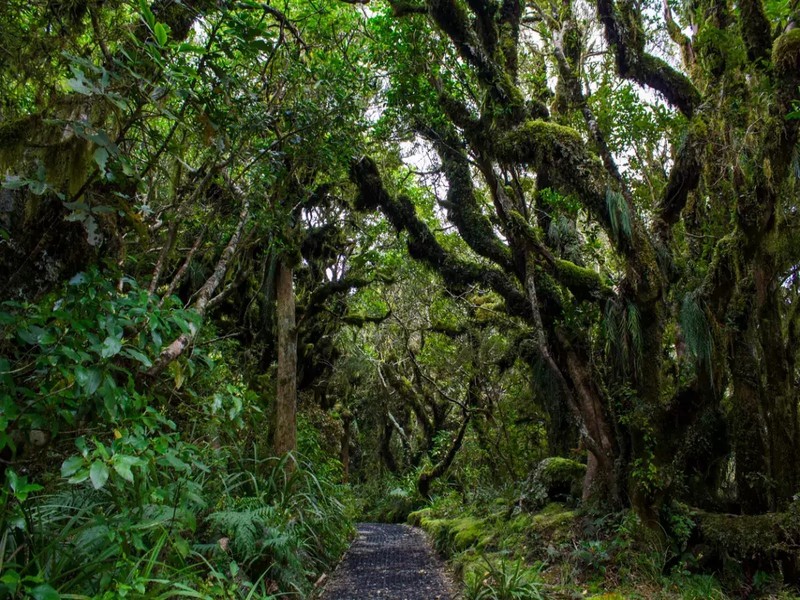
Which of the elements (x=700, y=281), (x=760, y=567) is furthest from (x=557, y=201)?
(x=760, y=567)

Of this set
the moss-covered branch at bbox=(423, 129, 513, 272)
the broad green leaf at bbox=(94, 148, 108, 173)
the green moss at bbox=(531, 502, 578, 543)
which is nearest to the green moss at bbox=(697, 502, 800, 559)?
the green moss at bbox=(531, 502, 578, 543)

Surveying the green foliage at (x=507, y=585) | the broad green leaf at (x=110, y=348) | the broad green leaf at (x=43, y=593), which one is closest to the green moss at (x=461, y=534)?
the green foliage at (x=507, y=585)

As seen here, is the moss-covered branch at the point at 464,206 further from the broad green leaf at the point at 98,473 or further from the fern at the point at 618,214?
the broad green leaf at the point at 98,473

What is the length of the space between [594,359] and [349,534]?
485 centimetres

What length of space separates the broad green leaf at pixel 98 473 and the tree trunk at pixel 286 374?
4691 mm

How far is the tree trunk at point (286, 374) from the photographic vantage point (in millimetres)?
6570

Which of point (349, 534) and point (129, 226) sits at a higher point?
point (129, 226)

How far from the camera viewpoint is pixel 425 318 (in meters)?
12.3

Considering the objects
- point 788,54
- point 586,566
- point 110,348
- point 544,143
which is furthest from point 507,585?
point 788,54

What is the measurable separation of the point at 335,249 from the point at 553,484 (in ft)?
19.4

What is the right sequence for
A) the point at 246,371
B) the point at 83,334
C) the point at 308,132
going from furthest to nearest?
the point at 246,371 → the point at 308,132 → the point at 83,334

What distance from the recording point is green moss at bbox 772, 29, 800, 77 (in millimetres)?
4445

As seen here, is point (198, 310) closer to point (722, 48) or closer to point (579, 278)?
point (579, 278)

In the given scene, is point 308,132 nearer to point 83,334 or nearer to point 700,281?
point 83,334
